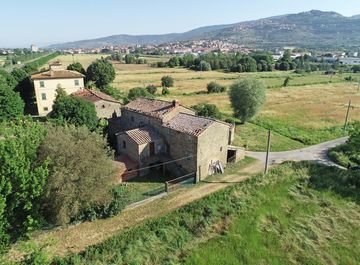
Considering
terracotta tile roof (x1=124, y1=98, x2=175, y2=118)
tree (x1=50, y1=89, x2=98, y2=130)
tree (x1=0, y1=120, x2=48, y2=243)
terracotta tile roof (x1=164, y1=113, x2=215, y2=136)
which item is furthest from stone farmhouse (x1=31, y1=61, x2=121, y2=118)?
tree (x1=0, y1=120, x2=48, y2=243)

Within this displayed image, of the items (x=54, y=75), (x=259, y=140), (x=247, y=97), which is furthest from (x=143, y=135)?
(x=54, y=75)

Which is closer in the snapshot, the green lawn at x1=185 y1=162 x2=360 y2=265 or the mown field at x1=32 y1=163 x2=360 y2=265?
the mown field at x1=32 y1=163 x2=360 y2=265

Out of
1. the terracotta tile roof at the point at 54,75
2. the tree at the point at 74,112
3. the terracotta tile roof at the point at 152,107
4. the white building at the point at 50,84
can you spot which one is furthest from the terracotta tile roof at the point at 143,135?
the terracotta tile roof at the point at 54,75

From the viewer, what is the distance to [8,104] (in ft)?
136

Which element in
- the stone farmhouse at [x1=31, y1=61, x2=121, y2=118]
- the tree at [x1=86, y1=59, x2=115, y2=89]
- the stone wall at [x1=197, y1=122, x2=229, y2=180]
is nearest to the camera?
the stone wall at [x1=197, y1=122, x2=229, y2=180]

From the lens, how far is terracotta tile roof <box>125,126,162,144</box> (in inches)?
1168

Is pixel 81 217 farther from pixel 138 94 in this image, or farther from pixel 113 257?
pixel 138 94

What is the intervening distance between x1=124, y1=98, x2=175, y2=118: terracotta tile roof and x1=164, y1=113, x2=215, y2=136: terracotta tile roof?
5.03ft

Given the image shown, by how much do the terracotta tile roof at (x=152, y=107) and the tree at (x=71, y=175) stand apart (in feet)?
37.9

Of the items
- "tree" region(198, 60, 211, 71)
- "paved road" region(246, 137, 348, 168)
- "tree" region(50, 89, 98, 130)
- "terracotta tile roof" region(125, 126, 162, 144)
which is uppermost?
"tree" region(50, 89, 98, 130)

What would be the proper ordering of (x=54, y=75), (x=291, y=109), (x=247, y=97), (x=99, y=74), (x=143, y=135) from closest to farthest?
(x=143, y=135) → (x=247, y=97) → (x=54, y=75) → (x=291, y=109) → (x=99, y=74)

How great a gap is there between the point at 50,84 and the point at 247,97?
106 ft

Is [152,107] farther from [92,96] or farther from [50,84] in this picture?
[50,84]

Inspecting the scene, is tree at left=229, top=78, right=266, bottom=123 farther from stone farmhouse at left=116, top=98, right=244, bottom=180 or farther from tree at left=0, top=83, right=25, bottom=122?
tree at left=0, top=83, right=25, bottom=122
